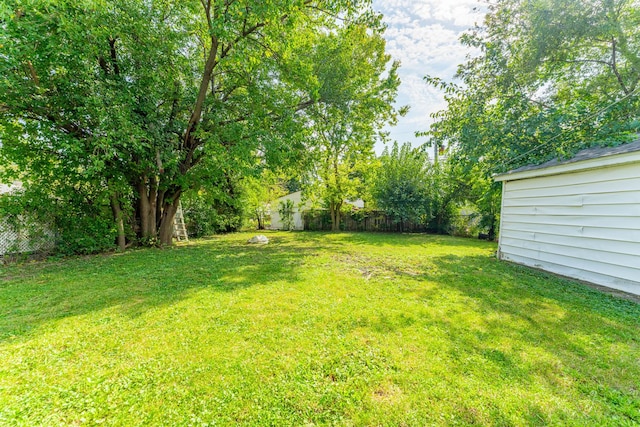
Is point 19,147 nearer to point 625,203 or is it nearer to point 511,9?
point 625,203

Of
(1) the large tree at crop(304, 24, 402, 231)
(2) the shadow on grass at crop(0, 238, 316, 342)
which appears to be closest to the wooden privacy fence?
(1) the large tree at crop(304, 24, 402, 231)

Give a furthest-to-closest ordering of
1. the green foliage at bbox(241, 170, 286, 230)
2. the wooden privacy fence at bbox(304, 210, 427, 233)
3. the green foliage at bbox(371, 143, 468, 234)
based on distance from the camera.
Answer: the wooden privacy fence at bbox(304, 210, 427, 233), the green foliage at bbox(371, 143, 468, 234), the green foliage at bbox(241, 170, 286, 230)

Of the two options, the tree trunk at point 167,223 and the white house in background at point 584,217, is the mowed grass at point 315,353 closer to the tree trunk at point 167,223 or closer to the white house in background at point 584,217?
the white house in background at point 584,217

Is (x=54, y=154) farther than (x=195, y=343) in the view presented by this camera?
Yes

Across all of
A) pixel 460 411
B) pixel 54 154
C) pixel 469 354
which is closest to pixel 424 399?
pixel 460 411

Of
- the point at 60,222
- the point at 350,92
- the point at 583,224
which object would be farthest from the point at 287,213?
the point at 583,224

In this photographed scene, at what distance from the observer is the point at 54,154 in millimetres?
6160

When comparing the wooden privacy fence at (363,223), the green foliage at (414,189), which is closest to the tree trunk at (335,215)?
the wooden privacy fence at (363,223)

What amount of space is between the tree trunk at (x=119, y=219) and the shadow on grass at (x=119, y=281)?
893mm

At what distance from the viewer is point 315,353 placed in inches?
92.2

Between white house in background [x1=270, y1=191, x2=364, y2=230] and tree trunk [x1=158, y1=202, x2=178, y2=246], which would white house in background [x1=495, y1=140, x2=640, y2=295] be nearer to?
tree trunk [x1=158, y1=202, x2=178, y2=246]

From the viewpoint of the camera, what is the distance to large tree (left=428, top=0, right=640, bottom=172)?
6004 millimetres

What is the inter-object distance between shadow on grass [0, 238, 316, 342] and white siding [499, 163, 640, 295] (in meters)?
5.70

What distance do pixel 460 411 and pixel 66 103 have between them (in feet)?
29.4
